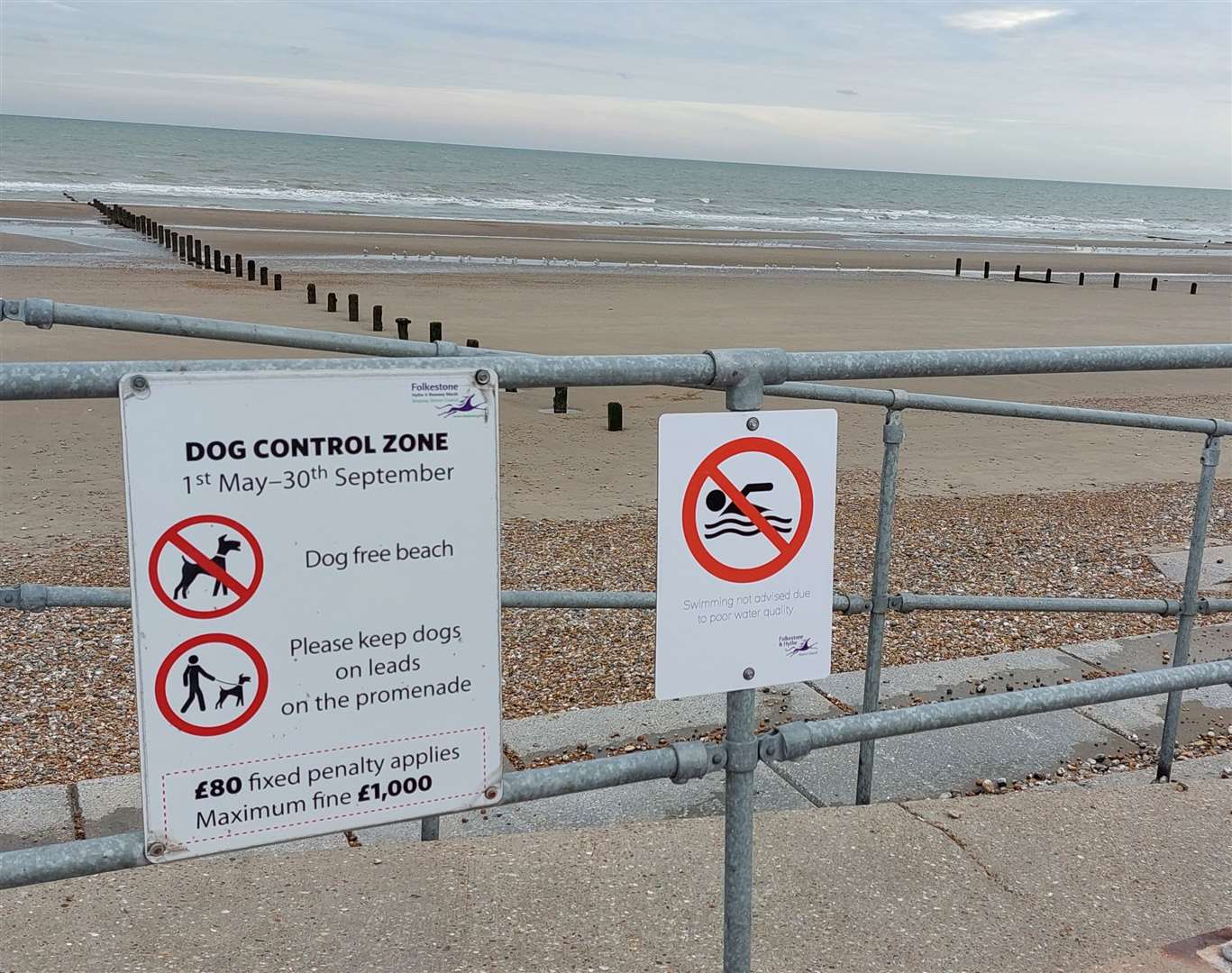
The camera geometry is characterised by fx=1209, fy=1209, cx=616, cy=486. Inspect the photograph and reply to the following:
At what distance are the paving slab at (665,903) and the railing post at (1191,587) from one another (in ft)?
1.84

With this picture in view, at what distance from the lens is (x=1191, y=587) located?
14.1ft

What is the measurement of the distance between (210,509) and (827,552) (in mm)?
1110

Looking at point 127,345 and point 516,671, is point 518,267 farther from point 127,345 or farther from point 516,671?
point 516,671

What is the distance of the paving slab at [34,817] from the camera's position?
3.68 meters

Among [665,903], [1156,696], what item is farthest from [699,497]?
[1156,696]

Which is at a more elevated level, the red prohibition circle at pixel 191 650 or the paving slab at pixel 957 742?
the red prohibition circle at pixel 191 650

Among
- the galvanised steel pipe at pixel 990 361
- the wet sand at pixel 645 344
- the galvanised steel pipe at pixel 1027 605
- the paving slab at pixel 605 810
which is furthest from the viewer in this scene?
the wet sand at pixel 645 344

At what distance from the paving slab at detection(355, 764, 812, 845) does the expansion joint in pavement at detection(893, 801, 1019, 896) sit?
1.20 feet

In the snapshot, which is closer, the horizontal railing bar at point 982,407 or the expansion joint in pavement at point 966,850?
the expansion joint in pavement at point 966,850

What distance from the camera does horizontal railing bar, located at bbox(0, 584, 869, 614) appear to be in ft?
11.2

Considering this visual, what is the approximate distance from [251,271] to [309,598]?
84.5 ft

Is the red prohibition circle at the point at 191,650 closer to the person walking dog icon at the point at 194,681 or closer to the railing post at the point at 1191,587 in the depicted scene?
the person walking dog icon at the point at 194,681

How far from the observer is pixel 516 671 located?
5.51 meters

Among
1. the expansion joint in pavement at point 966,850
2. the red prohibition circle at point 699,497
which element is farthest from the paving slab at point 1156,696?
the red prohibition circle at point 699,497
